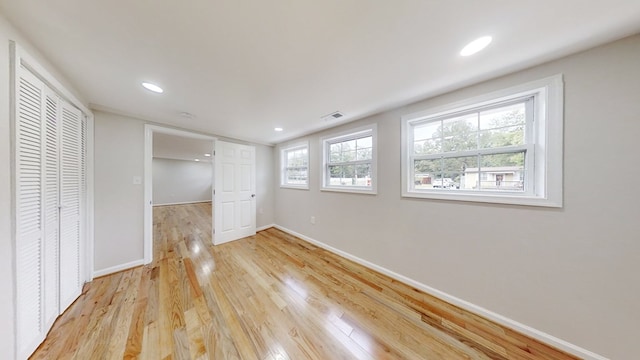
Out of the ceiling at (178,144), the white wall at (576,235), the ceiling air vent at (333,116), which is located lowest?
the white wall at (576,235)

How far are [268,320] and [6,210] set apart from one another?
1789 millimetres

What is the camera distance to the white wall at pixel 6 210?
3.24 feet

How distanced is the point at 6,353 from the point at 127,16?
2.01m

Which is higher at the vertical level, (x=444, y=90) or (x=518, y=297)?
(x=444, y=90)

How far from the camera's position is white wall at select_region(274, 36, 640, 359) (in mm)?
1147

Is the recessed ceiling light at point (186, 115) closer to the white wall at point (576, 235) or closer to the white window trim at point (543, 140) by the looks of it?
the white wall at point (576, 235)

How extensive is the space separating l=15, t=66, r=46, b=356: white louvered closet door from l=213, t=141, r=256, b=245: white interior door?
6.42 ft

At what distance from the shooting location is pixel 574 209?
1292 millimetres

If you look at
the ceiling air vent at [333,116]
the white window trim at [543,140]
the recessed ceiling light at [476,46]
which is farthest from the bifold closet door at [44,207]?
the white window trim at [543,140]

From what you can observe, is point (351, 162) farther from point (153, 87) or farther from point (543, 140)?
point (153, 87)

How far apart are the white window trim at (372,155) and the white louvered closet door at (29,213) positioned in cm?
280

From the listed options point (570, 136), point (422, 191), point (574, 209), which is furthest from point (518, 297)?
point (570, 136)

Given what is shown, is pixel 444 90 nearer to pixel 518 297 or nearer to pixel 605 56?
pixel 605 56

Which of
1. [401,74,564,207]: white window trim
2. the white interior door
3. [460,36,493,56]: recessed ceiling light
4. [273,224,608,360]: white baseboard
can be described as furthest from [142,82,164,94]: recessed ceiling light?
[273,224,608,360]: white baseboard
